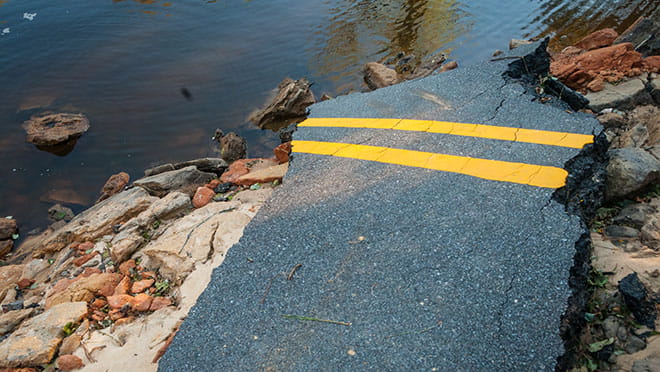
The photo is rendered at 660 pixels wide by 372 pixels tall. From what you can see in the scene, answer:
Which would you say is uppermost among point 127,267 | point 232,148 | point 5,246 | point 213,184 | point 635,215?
point 635,215

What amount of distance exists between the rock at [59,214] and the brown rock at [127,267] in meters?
3.15

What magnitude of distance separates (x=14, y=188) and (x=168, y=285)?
18.8 feet

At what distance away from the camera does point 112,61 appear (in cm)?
1022

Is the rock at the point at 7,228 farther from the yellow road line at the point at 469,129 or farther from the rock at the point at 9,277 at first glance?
the yellow road line at the point at 469,129

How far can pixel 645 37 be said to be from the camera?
22.6 ft

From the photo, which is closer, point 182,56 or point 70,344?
point 70,344

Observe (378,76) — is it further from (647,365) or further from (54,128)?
(647,365)

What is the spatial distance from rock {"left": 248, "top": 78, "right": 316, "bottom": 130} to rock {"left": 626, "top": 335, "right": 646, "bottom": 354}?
6389 mm

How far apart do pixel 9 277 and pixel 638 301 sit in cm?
685

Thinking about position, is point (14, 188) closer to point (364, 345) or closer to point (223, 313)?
point (223, 313)

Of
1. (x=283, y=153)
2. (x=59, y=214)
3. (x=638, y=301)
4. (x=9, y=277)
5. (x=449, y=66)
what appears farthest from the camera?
(x=449, y=66)

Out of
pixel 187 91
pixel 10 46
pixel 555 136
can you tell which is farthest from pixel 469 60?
pixel 10 46

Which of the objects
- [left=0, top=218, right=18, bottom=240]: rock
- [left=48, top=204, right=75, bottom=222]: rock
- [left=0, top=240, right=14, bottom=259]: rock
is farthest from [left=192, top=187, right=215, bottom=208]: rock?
[left=0, top=218, right=18, bottom=240]: rock

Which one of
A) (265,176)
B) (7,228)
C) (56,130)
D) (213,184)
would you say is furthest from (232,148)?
(56,130)
